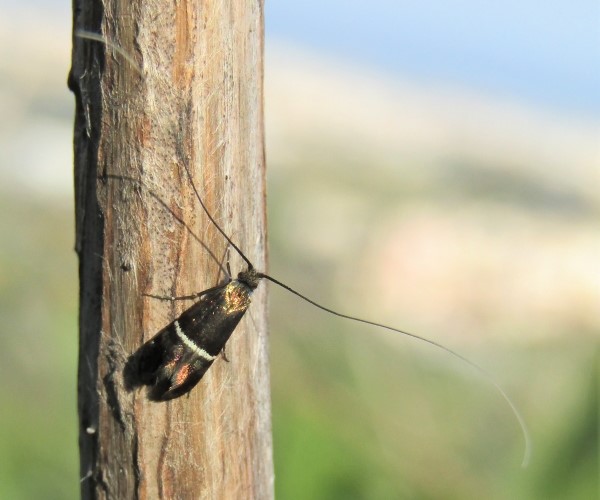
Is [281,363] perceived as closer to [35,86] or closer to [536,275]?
[536,275]

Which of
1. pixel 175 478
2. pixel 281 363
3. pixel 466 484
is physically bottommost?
pixel 466 484

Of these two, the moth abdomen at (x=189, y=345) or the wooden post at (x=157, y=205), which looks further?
the moth abdomen at (x=189, y=345)

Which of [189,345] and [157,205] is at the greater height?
[157,205]

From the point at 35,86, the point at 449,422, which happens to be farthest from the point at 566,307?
the point at 35,86

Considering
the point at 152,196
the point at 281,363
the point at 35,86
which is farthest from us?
the point at 35,86

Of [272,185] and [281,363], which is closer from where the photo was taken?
[281,363]

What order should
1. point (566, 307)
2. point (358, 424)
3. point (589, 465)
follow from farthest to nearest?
point (566, 307), point (358, 424), point (589, 465)

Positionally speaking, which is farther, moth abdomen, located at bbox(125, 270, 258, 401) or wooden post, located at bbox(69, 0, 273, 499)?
moth abdomen, located at bbox(125, 270, 258, 401)

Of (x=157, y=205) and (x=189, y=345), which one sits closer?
(x=157, y=205)
